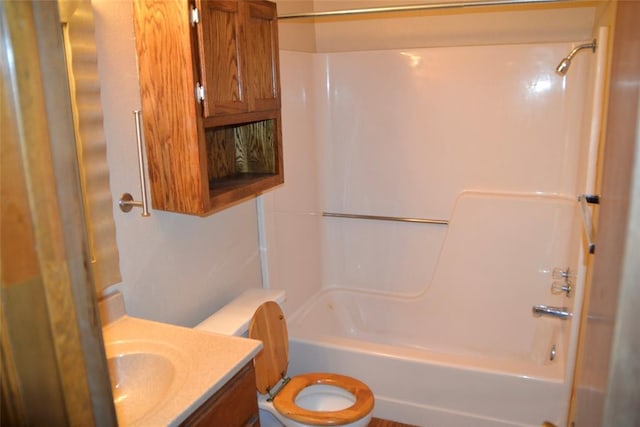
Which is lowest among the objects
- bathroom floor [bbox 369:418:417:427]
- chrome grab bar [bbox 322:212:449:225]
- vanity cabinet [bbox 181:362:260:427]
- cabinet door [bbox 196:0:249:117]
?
bathroom floor [bbox 369:418:417:427]

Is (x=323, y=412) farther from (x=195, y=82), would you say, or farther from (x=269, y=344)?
(x=195, y=82)

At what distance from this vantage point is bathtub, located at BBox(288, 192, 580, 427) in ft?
7.49

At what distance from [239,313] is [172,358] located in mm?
590

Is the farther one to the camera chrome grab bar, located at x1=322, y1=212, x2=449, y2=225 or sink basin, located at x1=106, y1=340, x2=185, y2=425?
chrome grab bar, located at x1=322, y1=212, x2=449, y2=225

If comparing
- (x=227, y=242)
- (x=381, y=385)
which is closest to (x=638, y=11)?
(x=227, y=242)

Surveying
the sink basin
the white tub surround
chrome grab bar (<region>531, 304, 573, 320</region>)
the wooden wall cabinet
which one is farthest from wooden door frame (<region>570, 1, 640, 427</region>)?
chrome grab bar (<region>531, 304, 573, 320</region>)

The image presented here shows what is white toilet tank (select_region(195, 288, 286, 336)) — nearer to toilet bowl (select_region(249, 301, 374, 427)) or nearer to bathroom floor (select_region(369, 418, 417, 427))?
toilet bowl (select_region(249, 301, 374, 427))

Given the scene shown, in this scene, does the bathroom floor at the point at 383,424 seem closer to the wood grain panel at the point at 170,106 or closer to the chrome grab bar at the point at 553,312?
the chrome grab bar at the point at 553,312

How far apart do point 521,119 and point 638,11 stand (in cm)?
223

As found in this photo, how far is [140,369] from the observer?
1486mm

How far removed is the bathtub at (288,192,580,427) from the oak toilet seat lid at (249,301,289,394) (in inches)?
14.0

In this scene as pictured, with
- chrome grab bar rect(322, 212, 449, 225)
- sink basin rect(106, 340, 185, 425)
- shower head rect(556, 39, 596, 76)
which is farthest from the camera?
chrome grab bar rect(322, 212, 449, 225)

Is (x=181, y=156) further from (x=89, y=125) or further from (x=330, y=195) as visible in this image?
(x=330, y=195)

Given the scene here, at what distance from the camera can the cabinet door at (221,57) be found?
5.18 ft
